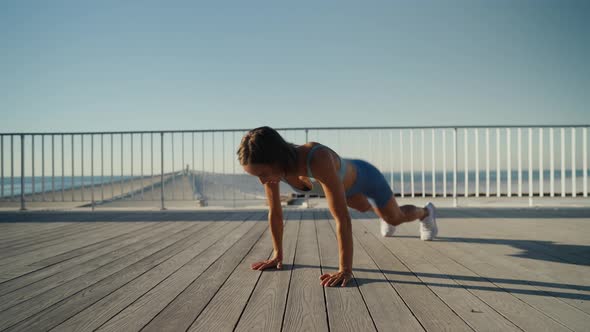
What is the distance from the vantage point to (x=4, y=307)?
46.3 inches

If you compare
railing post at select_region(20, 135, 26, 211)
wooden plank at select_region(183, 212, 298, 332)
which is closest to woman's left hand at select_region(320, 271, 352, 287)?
wooden plank at select_region(183, 212, 298, 332)

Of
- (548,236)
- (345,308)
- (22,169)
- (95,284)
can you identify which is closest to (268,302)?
(345,308)

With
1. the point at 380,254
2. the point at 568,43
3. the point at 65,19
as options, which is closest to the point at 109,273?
the point at 380,254

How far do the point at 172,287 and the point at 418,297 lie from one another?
99 centimetres

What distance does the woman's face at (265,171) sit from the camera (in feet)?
4.43

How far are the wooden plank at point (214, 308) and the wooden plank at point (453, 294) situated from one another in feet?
2.40

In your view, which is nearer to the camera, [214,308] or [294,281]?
[214,308]

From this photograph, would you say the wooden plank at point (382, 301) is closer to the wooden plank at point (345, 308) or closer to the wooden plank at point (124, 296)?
the wooden plank at point (345, 308)

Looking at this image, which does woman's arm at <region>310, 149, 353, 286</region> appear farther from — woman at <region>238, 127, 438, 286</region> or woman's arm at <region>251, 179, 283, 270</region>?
woman's arm at <region>251, 179, 283, 270</region>

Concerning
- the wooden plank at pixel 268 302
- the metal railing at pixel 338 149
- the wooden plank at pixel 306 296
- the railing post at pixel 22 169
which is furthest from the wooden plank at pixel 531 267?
the railing post at pixel 22 169

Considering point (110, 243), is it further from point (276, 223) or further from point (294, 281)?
point (294, 281)

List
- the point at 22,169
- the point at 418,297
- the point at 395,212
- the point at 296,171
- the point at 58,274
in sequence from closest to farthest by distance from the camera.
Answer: the point at 418,297, the point at 296,171, the point at 58,274, the point at 395,212, the point at 22,169

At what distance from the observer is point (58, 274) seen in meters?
1.62

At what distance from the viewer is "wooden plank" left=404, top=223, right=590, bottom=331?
1.00 m
